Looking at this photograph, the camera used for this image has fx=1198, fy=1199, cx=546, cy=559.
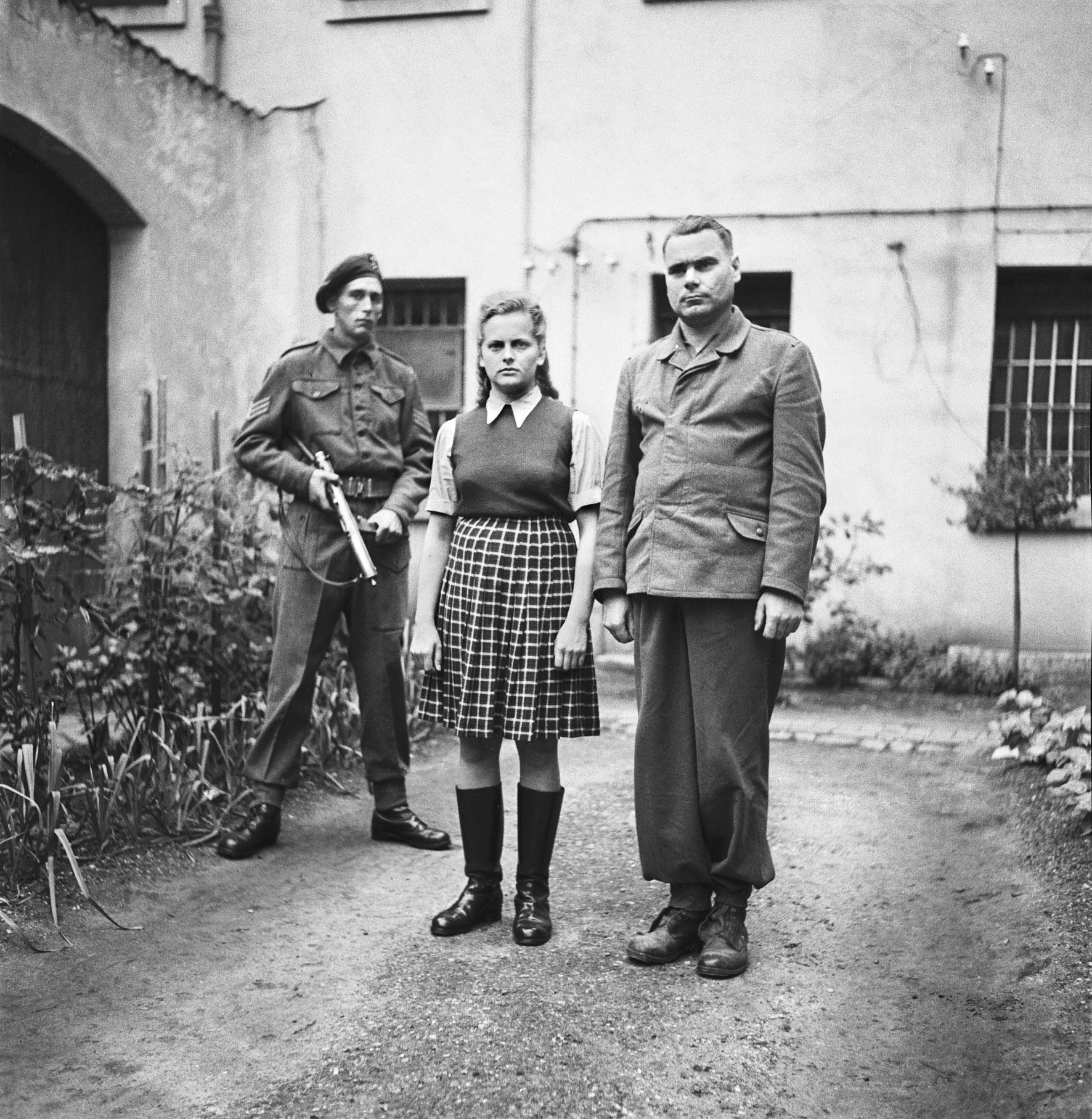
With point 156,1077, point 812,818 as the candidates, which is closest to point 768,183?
point 812,818

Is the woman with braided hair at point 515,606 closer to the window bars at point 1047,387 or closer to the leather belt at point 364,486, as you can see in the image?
the leather belt at point 364,486

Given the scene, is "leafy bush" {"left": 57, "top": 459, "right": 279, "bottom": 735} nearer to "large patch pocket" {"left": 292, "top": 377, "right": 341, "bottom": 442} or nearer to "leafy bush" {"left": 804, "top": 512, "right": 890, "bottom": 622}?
"large patch pocket" {"left": 292, "top": 377, "right": 341, "bottom": 442}

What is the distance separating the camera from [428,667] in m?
3.49

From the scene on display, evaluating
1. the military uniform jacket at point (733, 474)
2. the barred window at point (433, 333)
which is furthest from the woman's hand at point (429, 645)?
the barred window at point (433, 333)

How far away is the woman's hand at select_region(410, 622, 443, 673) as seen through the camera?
11.4ft

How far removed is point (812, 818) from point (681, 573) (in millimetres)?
2077

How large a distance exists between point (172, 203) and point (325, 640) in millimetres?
4702

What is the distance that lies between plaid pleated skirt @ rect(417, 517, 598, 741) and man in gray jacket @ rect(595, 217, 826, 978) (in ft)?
0.57

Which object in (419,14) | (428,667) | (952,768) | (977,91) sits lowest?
(952,768)

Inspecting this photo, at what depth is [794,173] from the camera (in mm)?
8516

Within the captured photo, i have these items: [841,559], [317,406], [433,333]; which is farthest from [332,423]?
[433,333]

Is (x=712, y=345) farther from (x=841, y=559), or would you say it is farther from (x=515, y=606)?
(x=841, y=559)

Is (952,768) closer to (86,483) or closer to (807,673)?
(807,673)

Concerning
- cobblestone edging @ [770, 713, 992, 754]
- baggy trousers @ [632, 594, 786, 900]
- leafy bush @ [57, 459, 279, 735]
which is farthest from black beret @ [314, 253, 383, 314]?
cobblestone edging @ [770, 713, 992, 754]
